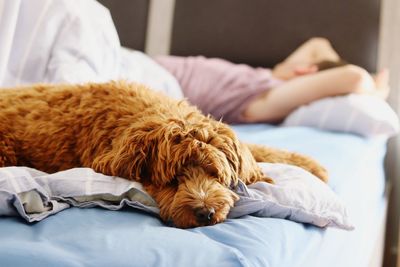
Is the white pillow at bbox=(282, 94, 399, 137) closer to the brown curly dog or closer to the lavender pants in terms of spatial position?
the lavender pants

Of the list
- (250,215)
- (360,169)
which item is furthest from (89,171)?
(360,169)

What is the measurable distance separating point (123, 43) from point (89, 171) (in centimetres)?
237

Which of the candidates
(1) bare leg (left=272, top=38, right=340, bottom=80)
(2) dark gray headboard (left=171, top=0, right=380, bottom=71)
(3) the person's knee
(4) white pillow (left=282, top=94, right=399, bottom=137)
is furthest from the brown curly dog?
(2) dark gray headboard (left=171, top=0, right=380, bottom=71)

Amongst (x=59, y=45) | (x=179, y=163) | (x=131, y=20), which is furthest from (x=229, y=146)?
(x=131, y=20)

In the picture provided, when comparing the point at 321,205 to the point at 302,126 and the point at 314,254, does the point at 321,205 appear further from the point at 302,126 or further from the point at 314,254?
the point at 302,126

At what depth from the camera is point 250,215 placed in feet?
3.87

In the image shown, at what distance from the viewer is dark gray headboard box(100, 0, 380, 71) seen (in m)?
3.15

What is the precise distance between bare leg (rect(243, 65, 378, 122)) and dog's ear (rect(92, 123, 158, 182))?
153cm

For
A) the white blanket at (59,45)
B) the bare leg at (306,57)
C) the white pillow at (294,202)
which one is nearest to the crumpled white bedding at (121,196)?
the white pillow at (294,202)

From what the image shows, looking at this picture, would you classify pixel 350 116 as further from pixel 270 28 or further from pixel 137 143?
pixel 137 143

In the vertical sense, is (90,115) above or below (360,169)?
above

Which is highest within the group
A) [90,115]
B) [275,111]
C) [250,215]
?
[90,115]

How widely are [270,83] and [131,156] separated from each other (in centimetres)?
177

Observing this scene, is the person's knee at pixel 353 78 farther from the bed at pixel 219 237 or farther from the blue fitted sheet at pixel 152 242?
the blue fitted sheet at pixel 152 242
